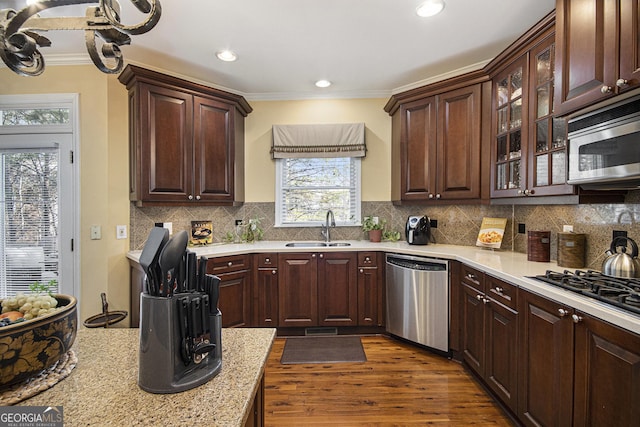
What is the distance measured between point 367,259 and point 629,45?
2.36 m

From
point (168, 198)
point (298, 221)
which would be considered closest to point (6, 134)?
point (168, 198)

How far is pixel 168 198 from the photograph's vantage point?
9.44ft

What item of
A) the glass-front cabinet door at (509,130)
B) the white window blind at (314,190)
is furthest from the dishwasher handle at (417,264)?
the white window blind at (314,190)

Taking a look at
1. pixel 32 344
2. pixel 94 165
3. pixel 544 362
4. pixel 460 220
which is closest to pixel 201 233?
pixel 94 165

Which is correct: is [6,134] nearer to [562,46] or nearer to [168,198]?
[168,198]

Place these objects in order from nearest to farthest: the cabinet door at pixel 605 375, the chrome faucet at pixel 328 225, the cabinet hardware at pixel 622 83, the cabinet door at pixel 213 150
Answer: the cabinet door at pixel 605 375, the cabinet hardware at pixel 622 83, the cabinet door at pixel 213 150, the chrome faucet at pixel 328 225

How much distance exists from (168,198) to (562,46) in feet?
10.4

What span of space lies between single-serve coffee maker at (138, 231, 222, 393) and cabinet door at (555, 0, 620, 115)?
199 centimetres

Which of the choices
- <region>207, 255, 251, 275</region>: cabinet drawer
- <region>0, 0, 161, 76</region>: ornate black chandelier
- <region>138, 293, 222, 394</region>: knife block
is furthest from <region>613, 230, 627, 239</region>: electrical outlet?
<region>207, 255, 251, 275</region>: cabinet drawer

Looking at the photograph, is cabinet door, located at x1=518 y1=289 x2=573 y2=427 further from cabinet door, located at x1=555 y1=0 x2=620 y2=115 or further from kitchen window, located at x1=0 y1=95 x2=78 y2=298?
kitchen window, located at x1=0 y1=95 x2=78 y2=298

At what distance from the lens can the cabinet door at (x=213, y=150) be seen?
10.0ft

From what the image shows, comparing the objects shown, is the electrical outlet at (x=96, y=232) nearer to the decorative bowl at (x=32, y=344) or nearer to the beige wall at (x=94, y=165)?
the beige wall at (x=94, y=165)

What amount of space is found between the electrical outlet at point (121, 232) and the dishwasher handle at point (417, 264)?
259 cm

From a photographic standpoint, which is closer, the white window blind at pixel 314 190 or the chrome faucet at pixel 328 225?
the chrome faucet at pixel 328 225
